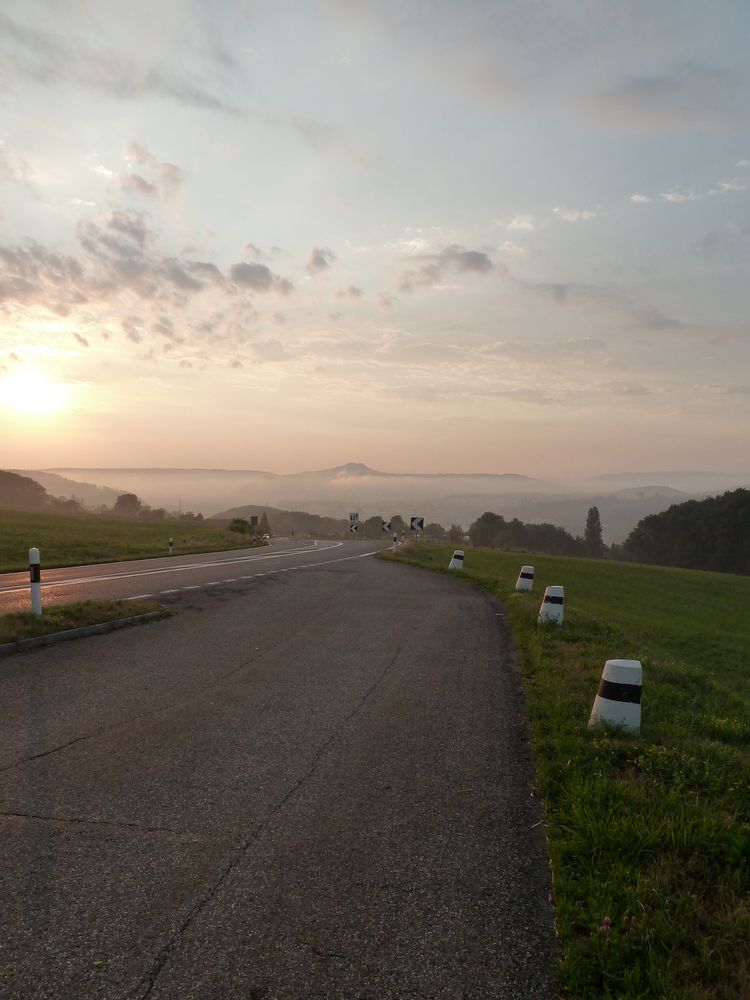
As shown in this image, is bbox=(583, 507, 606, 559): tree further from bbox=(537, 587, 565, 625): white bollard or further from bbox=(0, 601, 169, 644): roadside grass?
bbox=(0, 601, 169, 644): roadside grass

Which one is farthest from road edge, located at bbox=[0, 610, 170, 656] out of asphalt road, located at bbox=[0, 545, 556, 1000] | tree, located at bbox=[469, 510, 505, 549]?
tree, located at bbox=[469, 510, 505, 549]

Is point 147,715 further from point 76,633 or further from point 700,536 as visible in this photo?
point 700,536

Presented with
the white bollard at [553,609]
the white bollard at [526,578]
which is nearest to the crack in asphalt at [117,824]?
the white bollard at [553,609]

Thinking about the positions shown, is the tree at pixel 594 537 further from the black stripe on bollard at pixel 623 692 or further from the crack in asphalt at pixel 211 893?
the crack in asphalt at pixel 211 893

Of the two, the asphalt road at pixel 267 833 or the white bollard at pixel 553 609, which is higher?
the white bollard at pixel 553 609

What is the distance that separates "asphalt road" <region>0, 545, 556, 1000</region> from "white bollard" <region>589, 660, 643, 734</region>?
0.88m

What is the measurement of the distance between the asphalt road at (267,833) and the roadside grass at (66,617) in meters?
0.91

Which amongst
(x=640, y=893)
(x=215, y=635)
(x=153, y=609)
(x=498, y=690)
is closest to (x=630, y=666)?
(x=498, y=690)

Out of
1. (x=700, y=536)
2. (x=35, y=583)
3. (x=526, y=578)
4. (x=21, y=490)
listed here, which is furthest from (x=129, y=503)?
(x=35, y=583)

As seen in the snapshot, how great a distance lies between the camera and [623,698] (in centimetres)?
559

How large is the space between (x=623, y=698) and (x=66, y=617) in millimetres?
8214

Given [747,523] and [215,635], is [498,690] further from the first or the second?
[747,523]

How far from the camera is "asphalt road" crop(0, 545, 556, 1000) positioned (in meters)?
2.69

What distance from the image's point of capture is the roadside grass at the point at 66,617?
8.64m
